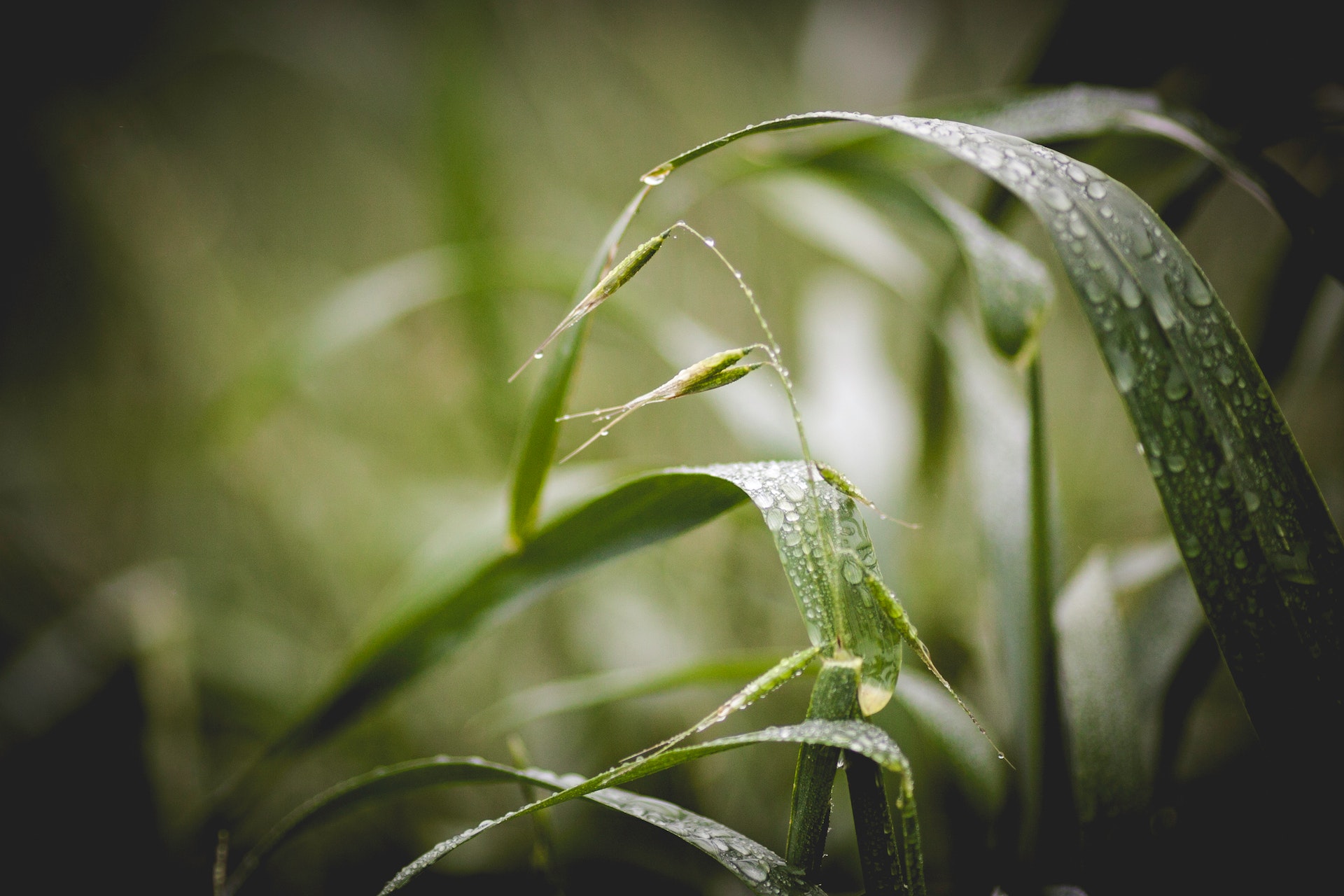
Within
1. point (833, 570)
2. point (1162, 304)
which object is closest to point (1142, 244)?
point (1162, 304)

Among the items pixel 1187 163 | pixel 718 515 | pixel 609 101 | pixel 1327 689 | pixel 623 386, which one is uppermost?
pixel 609 101

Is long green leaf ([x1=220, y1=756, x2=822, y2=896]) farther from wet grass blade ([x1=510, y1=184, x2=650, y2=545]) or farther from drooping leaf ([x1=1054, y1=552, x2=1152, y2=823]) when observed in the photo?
drooping leaf ([x1=1054, y1=552, x2=1152, y2=823])

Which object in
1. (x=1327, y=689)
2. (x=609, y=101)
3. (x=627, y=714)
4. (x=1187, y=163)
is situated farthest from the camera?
(x=609, y=101)

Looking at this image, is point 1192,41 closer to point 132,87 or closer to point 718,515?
point 718,515

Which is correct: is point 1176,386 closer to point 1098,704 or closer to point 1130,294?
point 1130,294

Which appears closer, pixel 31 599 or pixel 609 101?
pixel 31 599

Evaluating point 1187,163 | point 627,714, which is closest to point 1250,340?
point 1187,163

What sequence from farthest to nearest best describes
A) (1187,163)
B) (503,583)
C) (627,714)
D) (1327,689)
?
(627,714) → (1187,163) → (503,583) → (1327,689)

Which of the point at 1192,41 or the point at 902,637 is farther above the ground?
the point at 1192,41
